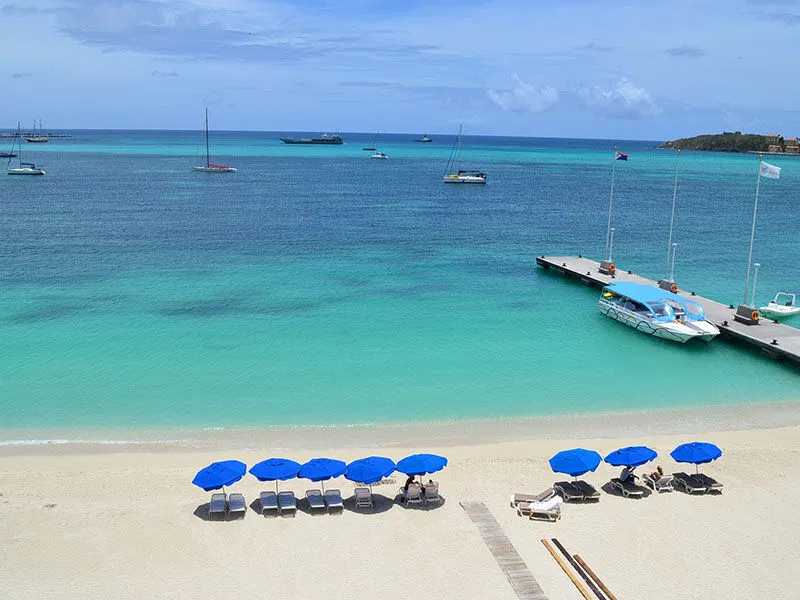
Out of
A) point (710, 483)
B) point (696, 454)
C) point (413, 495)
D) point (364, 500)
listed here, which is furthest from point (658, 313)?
point (364, 500)

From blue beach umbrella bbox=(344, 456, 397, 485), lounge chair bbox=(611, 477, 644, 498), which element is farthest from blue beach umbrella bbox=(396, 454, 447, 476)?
lounge chair bbox=(611, 477, 644, 498)

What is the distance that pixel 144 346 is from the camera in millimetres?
32438

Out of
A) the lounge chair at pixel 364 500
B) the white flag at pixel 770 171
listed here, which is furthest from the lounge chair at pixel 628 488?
the white flag at pixel 770 171

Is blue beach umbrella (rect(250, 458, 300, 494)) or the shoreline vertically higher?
blue beach umbrella (rect(250, 458, 300, 494))

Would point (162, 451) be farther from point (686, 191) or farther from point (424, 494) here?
point (686, 191)

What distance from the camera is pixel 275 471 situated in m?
19.2

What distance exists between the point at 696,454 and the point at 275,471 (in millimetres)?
11726

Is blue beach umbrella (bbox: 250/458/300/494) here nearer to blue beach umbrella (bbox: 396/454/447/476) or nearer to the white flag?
blue beach umbrella (bbox: 396/454/447/476)

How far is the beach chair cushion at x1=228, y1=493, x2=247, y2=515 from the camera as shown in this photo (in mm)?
18875

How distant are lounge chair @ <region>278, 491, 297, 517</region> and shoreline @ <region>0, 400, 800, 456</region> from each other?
3974 mm

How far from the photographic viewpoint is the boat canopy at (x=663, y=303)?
117 feet

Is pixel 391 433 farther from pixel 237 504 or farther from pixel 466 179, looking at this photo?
pixel 466 179

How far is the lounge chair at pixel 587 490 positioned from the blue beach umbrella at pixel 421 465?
3.88 metres

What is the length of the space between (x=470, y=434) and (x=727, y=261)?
37.3 meters
